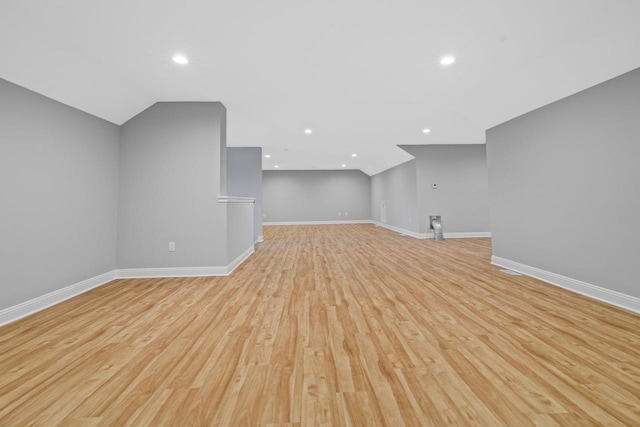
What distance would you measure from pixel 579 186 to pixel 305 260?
3662 millimetres

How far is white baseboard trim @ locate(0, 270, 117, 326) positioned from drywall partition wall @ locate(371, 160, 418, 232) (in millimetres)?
6562

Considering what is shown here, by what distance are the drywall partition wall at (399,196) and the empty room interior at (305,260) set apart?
2.90 m

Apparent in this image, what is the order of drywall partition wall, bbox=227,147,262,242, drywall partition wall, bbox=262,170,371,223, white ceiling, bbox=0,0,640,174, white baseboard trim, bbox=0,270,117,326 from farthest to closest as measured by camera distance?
drywall partition wall, bbox=262,170,371,223 → drywall partition wall, bbox=227,147,262,242 → white baseboard trim, bbox=0,270,117,326 → white ceiling, bbox=0,0,640,174

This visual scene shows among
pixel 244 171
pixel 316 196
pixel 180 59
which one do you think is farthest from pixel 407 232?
pixel 180 59

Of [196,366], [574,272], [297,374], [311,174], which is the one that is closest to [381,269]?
→ [574,272]

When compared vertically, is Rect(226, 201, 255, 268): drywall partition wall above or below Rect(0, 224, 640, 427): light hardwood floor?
above

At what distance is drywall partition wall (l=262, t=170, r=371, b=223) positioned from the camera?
37.3 feet

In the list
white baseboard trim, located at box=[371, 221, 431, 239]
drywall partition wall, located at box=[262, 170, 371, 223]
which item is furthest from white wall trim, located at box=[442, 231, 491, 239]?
drywall partition wall, located at box=[262, 170, 371, 223]

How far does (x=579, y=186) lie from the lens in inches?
99.9

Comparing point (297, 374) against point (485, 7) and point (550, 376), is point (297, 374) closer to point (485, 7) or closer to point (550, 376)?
point (550, 376)

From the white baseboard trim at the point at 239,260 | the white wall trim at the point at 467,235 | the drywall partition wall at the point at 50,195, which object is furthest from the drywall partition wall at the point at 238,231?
the white wall trim at the point at 467,235

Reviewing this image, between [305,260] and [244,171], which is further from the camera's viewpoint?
[244,171]

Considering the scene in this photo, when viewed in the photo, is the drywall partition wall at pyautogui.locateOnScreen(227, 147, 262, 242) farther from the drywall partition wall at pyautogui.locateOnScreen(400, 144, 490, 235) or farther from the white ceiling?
the drywall partition wall at pyautogui.locateOnScreen(400, 144, 490, 235)

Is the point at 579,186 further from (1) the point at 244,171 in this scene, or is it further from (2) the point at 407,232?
(1) the point at 244,171
